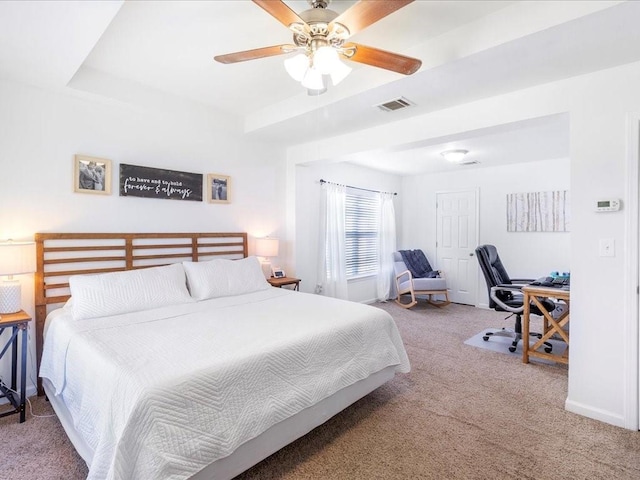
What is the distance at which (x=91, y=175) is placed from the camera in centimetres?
292

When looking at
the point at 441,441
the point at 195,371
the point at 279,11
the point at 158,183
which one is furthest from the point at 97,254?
the point at 441,441

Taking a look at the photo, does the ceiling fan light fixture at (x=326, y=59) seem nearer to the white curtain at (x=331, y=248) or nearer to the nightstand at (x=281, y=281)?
the nightstand at (x=281, y=281)

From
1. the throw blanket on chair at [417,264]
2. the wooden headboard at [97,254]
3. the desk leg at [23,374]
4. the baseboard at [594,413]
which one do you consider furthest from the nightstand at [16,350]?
the throw blanket on chair at [417,264]

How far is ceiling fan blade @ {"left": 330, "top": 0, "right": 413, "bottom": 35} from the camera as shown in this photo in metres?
1.43

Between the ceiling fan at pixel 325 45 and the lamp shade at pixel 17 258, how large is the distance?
1.86 meters

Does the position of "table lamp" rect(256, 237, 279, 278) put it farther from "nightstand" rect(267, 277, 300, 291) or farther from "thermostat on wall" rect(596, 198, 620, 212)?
"thermostat on wall" rect(596, 198, 620, 212)

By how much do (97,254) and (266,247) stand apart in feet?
5.38

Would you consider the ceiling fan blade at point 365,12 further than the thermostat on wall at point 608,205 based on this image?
No

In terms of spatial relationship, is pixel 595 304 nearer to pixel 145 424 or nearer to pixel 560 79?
pixel 560 79

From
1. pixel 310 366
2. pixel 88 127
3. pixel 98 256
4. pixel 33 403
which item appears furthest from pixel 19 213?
pixel 310 366

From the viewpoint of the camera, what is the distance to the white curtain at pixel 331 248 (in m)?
4.89

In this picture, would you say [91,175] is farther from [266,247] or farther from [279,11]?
[279,11]

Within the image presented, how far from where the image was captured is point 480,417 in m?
2.33

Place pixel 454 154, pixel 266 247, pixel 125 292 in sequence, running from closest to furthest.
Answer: pixel 125 292 < pixel 266 247 < pixel 454 154
